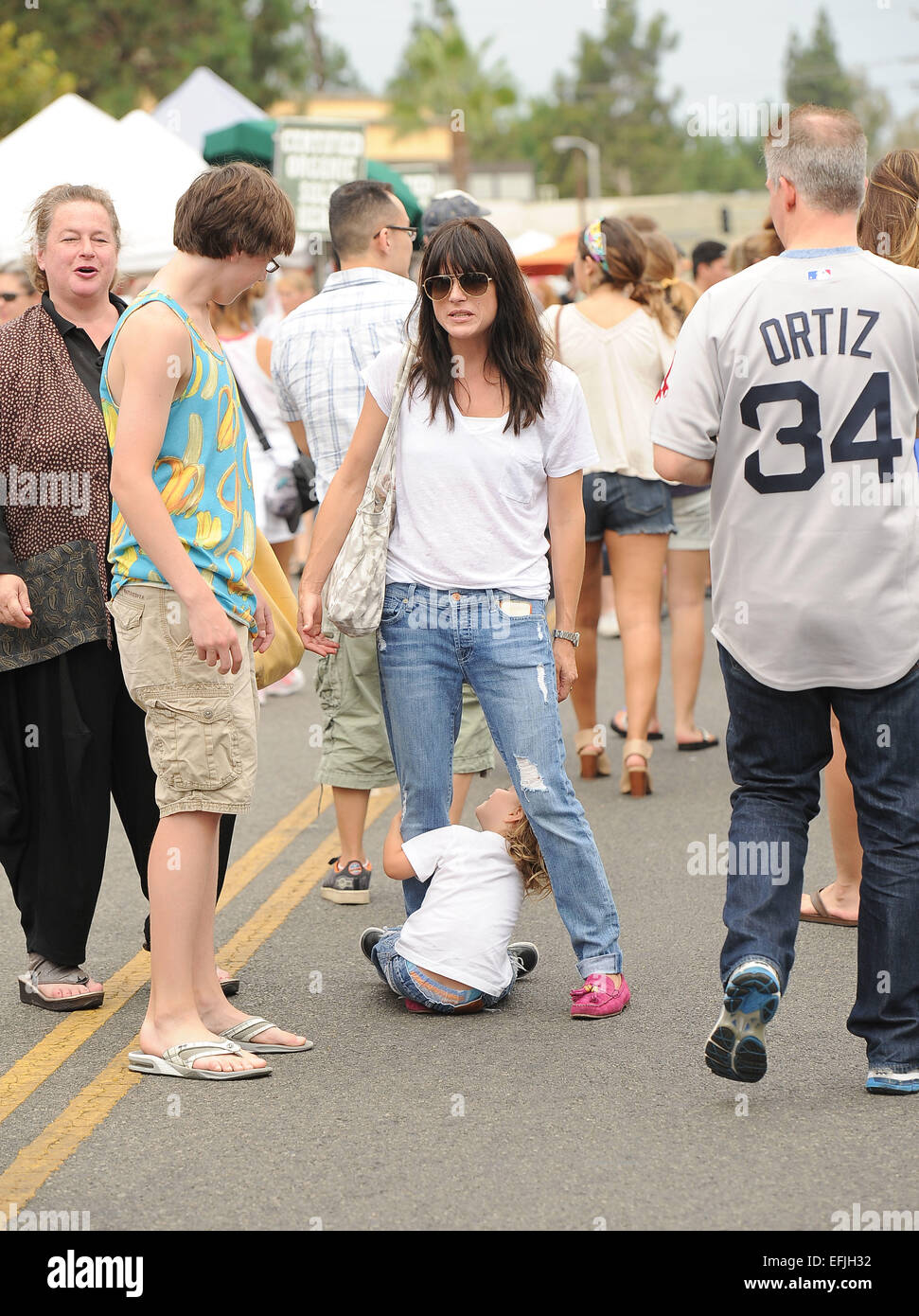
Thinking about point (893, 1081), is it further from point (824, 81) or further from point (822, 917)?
point (824, 81)

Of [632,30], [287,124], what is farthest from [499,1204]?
[632,30]

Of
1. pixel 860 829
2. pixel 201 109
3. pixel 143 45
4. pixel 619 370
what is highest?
pixel 143 45

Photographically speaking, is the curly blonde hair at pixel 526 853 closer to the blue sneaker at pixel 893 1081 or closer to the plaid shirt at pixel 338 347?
the blue sneaker at pixel 893 1081

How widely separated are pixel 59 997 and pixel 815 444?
8.93ft

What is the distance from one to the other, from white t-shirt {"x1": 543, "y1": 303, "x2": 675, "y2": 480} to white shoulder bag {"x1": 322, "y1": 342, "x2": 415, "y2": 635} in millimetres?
2995

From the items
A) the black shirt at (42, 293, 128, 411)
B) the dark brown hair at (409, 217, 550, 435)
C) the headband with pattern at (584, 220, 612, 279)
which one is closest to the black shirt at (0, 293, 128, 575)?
the black shirt at (42, 293, 128, 411)

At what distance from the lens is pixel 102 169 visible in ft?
44.8

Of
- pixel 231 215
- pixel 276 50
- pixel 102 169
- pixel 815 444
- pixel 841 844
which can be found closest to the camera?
pixel 815 444

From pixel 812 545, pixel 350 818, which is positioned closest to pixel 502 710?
pixel 812 545

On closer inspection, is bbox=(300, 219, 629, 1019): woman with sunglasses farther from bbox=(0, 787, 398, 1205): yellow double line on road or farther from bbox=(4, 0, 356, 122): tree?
bbox=(4, 0, 356, 122): tree

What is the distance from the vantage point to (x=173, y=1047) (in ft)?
14.5

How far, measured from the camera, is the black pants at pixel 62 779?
494 centimetres

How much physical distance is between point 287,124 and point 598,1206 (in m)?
12.9

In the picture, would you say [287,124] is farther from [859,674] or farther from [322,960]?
[859,674]
